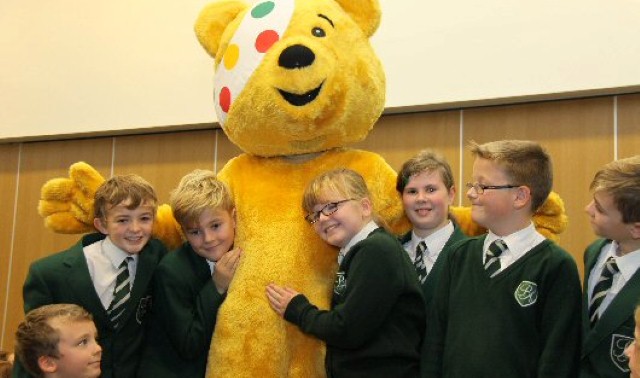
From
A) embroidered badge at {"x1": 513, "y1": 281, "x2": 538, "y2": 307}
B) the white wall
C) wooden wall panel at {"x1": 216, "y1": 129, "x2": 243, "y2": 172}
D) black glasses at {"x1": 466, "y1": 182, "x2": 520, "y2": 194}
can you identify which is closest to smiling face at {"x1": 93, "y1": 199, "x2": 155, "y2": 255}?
black glasses at {"x1": 466, "y1": 182, "x2": 520, "y2": 194}

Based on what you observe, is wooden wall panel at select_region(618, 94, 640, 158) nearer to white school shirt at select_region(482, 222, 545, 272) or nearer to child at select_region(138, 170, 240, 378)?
white school shirt at select_region(482, 222, 545, 272)

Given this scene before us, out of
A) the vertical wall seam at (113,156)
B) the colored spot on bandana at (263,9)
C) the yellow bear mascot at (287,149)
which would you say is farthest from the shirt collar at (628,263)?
the vertical wall seam at (113,156)

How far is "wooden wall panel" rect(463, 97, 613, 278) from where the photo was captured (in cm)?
403

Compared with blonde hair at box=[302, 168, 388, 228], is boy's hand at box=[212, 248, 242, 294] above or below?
below

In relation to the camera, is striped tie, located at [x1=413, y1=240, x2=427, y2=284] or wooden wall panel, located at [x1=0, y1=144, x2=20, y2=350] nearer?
striped tie, located at [x1=413, y1=240, x2=427, y2=284]

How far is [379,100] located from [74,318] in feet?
4.43

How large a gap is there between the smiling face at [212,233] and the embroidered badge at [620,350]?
1.33 metres

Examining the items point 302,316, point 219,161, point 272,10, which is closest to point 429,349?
point 302,316

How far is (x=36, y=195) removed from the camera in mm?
6121

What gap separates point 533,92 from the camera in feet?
13.4

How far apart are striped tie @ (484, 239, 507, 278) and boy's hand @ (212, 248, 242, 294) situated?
90 centimetres

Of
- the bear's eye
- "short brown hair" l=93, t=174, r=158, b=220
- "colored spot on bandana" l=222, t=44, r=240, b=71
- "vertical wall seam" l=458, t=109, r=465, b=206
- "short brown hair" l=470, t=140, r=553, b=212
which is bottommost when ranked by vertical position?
"short brown hair" l=93, t=174, r=158, b=220

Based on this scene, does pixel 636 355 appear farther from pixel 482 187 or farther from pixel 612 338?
pixel 482 187

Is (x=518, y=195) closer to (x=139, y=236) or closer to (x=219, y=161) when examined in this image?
(x=139, y=236)
